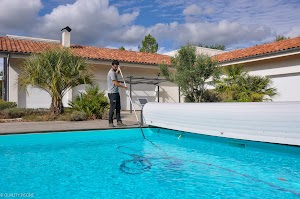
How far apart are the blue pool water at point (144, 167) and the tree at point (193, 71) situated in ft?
27.2

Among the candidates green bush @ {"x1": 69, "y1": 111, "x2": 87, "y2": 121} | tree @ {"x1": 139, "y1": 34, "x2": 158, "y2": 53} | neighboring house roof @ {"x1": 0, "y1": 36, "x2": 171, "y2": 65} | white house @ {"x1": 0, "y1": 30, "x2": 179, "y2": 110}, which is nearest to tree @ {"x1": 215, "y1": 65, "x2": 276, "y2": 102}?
white house @ {"x1": 0, "y1": 30, "x2": 179, "y2": 110}

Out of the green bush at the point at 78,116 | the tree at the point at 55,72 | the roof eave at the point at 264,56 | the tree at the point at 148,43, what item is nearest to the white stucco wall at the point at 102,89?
the tree at the point at 55,72

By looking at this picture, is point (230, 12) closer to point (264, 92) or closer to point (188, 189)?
point (264, 92)

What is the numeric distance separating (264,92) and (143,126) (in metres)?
8.88

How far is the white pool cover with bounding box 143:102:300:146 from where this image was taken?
5.23m

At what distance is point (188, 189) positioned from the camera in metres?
3.61

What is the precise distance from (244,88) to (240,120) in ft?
28.2

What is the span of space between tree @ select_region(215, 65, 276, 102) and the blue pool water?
722cm

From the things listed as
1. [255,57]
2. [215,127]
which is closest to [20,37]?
[255,57]

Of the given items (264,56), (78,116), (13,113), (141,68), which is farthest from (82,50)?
(264,56)

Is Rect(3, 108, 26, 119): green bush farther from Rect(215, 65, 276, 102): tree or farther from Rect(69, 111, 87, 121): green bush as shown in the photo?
Rect(215, 65, 276, 102): tree

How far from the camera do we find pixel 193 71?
1522 centimetres

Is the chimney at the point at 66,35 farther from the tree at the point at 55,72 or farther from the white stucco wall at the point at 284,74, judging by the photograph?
the white stucco wall at the point at 284,74

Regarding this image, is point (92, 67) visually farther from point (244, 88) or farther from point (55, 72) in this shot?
point (244, 88)
